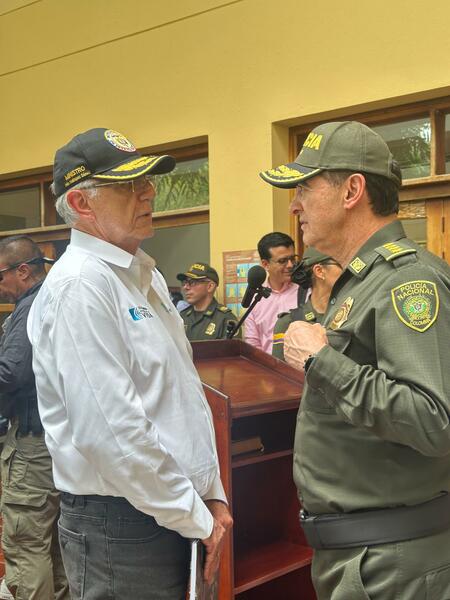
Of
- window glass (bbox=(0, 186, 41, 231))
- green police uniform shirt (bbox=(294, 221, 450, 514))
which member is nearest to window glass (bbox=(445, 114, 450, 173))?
green police uniform shirt (bbox=(294, 221, 450, 514))

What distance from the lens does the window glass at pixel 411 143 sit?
4446 mm

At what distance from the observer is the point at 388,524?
1.43m

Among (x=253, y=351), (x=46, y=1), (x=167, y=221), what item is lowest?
(x=253, y=351)

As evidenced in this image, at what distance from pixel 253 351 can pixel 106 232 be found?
1169 millimetres

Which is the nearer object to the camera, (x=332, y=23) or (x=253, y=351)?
(x=253, y=351)

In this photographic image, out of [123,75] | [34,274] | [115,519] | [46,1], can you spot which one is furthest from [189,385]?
[46,1]

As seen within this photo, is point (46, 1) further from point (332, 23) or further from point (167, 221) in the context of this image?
point (332, 23)

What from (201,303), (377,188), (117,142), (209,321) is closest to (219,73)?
(201,303)

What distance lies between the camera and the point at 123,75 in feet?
18.5

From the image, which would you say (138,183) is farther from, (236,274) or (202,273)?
(236,274)

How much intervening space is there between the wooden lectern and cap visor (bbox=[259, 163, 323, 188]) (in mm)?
778

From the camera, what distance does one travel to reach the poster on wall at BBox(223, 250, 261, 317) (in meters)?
4.98

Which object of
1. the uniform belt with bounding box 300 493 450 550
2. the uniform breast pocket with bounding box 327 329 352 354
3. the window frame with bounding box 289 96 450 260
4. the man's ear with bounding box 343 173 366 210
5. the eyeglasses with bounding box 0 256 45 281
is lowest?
the uniform belt with bounding box 300 493 450 550

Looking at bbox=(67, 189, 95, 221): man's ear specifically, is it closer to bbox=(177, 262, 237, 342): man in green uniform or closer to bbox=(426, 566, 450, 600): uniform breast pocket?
bbox=(426, 566, 450, 600): uniform breast pocket
